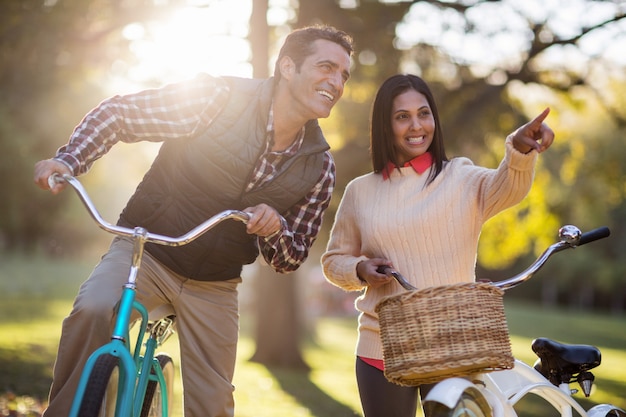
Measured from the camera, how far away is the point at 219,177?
3.92 m

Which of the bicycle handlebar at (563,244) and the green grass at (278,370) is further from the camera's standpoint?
the green grass at (278,370)

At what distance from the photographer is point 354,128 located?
13.1 meters

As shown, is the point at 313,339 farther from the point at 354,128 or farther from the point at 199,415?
the point at 199,415

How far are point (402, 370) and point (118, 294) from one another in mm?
1174

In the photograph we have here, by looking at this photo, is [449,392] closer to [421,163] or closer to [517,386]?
[517,386]

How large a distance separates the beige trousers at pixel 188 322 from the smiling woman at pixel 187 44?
7.36 m

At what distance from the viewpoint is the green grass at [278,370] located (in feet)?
29.9

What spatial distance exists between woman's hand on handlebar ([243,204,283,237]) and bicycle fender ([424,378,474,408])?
87cm

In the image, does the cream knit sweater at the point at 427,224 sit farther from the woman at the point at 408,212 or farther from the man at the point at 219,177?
the man at the point at 219,177

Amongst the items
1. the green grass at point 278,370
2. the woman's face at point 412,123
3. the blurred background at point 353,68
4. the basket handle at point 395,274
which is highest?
the blurred background at point 353,68

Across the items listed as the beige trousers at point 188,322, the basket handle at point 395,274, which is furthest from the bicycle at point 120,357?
the basket handle at point 395,274

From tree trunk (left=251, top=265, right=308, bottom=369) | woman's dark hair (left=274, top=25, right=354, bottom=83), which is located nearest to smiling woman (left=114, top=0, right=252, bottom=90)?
tree trunk (left=251, top=265, right=308, bottom=369)

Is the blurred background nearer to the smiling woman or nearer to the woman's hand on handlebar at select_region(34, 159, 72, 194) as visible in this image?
the smiling woman

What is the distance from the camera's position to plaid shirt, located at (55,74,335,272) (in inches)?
146
